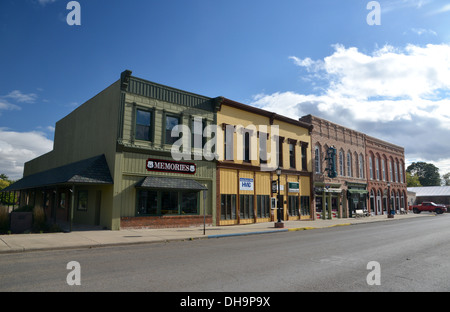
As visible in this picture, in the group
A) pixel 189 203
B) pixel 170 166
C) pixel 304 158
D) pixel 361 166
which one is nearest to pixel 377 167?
pixel 361 166

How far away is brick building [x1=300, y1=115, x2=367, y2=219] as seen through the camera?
29625mm

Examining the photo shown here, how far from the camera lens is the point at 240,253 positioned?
999 cm

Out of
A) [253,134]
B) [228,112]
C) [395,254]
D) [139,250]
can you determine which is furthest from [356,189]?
[139,250]

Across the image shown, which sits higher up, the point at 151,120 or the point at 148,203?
the point at 151,120

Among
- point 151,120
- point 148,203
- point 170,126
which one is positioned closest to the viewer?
point 148,203

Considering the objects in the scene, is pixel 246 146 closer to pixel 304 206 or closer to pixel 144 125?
pixel 144 125

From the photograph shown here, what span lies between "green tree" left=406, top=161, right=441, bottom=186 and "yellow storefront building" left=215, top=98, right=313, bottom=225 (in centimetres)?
11366

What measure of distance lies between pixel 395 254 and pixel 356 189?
1019 inches

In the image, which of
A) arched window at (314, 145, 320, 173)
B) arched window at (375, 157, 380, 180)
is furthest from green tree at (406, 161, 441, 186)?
A: arched window at (314, 145, 320, 173)

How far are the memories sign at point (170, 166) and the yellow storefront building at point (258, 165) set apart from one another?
2.45 meters

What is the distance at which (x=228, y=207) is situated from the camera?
854 inches

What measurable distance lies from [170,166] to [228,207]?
562 cm

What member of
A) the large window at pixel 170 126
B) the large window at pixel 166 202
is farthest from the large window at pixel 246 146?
the large window at pixel 170 126

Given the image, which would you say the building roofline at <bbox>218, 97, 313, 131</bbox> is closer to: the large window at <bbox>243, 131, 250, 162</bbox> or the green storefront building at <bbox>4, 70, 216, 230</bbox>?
the green storefront building at <bbox>4, 70, 216, 230</bbox>
